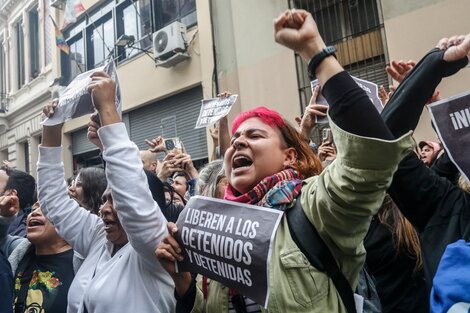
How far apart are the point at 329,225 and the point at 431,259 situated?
2.35ft

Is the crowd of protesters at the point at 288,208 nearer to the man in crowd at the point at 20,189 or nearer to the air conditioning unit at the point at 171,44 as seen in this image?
the man in crowd at the point at 20,189

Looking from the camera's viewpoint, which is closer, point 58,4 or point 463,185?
point 463,185

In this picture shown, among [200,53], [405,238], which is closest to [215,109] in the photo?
[405,238]

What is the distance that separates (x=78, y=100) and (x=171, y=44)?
6.74 m

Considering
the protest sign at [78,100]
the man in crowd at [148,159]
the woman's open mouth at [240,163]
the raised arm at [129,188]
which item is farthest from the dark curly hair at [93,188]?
the woman's open mouth at [240,163]

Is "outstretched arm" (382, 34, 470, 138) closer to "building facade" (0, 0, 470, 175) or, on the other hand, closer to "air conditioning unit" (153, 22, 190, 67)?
"building facade" (0, 0, 470, 175)

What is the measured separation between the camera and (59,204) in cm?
232

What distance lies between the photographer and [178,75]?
886cm

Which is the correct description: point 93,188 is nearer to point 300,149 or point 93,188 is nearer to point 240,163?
point 240,163

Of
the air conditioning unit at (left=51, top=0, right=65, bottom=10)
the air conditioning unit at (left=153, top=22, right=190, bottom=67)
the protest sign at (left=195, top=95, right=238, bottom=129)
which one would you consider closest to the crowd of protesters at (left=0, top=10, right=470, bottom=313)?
the protest sign at (left=195, top=95, right=238, bottom=129)

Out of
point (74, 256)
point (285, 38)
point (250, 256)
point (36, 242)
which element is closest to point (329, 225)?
point (250, 256)

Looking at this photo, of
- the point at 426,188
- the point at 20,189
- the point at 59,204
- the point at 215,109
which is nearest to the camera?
the point at 426,188

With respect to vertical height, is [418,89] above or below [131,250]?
above

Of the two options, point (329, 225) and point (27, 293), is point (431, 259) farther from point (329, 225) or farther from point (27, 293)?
point (27, 293)
